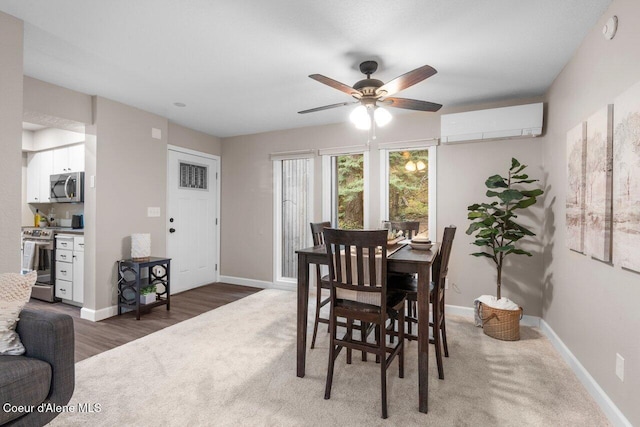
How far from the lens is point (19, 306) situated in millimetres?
1623

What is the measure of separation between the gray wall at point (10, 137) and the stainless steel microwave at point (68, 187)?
2295 millimetres

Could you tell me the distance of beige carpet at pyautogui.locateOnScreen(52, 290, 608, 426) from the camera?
183 cm

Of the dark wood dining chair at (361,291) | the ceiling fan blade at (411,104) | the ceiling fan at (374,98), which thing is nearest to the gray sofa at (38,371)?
the dark wood dining chair at (361,291)

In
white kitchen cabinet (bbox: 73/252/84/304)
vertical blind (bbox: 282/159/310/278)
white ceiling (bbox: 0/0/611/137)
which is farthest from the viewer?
vertical blind (bbox: 282/159/310/278)

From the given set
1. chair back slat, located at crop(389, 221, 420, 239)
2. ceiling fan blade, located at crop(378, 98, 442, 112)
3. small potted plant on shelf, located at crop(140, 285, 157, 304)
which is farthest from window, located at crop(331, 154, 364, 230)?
small potted plant on shelf, located at crop(140, 285, 157, 304)

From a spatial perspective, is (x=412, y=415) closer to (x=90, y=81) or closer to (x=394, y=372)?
(x=394, y=372)

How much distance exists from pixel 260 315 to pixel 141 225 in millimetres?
1931

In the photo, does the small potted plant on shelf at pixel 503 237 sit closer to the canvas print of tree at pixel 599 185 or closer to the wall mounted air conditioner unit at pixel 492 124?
the wall mounted air conditioner unit at pixel 492 124

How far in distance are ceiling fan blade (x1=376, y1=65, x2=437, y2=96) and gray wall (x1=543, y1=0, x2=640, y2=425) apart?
104 centimetres

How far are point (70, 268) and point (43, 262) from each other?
702 mm

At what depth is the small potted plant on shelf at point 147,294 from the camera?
11.9ft

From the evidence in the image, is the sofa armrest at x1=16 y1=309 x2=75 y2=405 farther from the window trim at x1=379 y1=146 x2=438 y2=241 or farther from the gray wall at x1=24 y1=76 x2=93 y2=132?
the window trim at x1=379 y1=146 x2=438 y2=241

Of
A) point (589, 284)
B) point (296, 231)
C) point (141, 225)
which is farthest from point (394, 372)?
point (141, 225)

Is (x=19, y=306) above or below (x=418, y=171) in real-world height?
below
